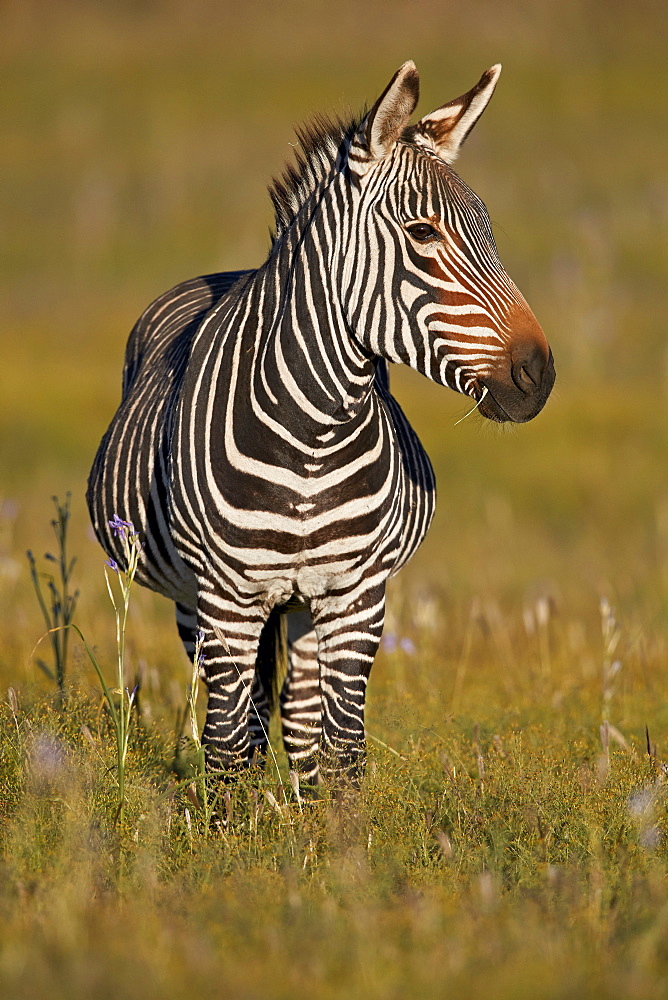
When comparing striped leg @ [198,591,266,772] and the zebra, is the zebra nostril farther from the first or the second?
striped leg @ [198,591,266,772]

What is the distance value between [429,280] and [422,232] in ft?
0.58

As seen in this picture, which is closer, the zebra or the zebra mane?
the zebra

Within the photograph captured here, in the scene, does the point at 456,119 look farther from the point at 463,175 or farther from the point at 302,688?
the point at 463,175

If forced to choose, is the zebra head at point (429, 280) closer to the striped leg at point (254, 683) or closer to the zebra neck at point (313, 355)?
Result: the zebra neck at point (313, 355)

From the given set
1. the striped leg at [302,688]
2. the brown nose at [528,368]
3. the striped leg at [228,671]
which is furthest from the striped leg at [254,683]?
the brown nose at [528,368]

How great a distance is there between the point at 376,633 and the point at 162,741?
1.39m

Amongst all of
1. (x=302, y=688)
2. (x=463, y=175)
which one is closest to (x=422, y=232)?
(x=302, y=688)

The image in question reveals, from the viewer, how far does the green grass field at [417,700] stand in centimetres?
296

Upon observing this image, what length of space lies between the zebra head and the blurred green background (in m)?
0.37

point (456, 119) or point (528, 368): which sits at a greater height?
point (456, 119)

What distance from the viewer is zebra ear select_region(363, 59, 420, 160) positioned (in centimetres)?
373

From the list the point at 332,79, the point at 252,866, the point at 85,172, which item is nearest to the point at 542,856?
the point at 252,866

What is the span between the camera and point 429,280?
3822 mm

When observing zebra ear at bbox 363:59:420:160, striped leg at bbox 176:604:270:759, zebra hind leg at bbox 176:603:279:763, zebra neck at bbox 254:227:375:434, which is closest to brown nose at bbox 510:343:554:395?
zebra neck at bbox 254:227:375:434
